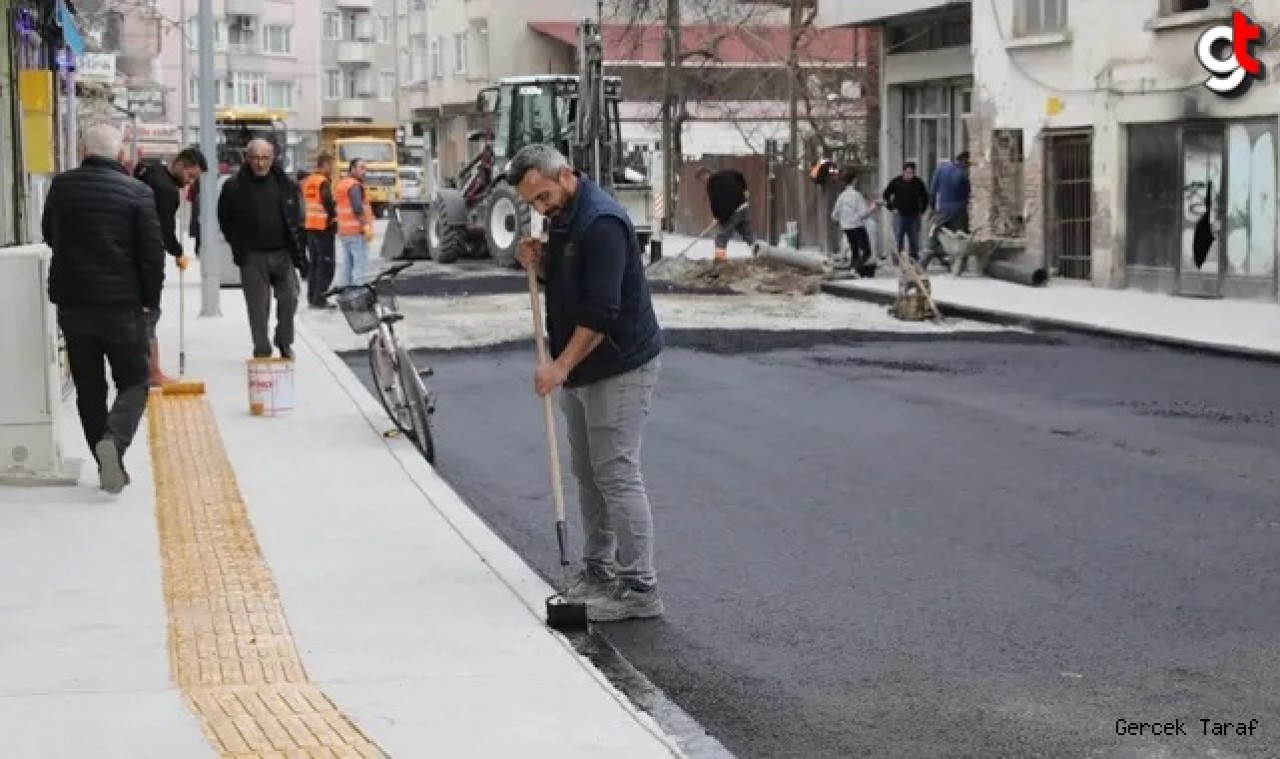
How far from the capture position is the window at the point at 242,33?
105 meters

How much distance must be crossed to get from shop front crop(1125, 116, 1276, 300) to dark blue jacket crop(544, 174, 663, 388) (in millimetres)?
18886

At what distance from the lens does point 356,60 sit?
112 metres

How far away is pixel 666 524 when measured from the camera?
34.9 feet

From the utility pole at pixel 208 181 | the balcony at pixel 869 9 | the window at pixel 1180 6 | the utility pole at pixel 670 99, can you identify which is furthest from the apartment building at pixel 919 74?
the utility pole at pixel 208 181

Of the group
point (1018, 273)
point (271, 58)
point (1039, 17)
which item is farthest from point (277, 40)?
point (1018, 273)

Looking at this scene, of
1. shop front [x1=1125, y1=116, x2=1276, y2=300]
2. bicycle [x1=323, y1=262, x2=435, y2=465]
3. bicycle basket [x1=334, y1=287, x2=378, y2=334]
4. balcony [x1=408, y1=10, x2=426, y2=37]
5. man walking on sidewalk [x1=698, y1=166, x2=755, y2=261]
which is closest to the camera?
bicycle [x1=323, y1=262, x2=435, y2=465]

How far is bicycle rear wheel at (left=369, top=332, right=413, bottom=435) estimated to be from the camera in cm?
1342

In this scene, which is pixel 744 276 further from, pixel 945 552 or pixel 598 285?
pixel 598 285

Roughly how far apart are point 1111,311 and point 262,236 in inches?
453

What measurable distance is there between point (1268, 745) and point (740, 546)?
12.7 feet

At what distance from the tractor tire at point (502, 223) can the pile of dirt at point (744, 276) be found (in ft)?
7.07

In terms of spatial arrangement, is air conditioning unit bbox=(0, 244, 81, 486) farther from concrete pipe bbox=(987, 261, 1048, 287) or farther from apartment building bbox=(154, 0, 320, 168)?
apartment building bbox=(154, 0, 320, 168)

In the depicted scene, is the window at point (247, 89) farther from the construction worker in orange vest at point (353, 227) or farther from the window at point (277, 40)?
the construction worker in orange vest at point (353, 227)

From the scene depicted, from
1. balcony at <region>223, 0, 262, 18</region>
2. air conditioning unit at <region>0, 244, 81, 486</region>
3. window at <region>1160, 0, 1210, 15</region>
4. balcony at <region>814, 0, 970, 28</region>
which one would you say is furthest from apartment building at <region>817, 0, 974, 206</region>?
balcony at <region>223, 0, 262, 18</region>
